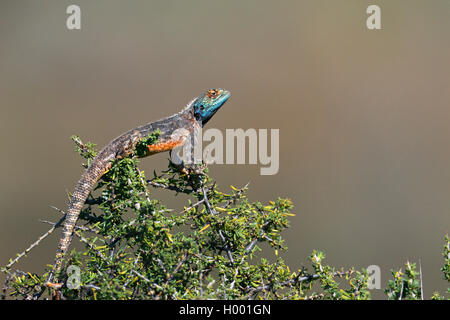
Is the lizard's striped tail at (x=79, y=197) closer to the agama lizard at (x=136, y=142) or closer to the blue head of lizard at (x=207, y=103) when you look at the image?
the agama lizard at (x=136, y=142)

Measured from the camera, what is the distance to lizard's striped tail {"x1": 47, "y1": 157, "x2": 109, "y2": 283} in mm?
4273

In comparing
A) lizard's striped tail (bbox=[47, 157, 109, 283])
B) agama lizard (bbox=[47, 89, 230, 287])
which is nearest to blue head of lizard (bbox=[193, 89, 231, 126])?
agama lizard (bbox=[47, 89, 230, 287])

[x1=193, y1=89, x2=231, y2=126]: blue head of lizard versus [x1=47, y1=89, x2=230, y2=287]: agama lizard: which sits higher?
[x1=193, y1=89, x2=231, y2=126]: blue head of lizard

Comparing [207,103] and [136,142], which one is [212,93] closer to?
[207,103]

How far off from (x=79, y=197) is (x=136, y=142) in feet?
2.49

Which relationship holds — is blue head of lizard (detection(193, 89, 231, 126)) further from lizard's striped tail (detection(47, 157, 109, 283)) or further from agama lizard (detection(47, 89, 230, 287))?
lizard's striped tail (detection(47, 157, 109, 283))

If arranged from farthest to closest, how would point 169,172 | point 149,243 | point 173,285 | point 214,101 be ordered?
point 214,101, point 169,172, point 149,243, point 173,285

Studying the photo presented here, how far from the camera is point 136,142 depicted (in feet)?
16.6

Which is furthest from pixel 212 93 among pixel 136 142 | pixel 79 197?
pixel 79 197

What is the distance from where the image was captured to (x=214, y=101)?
6.80 metres

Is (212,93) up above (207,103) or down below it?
above
